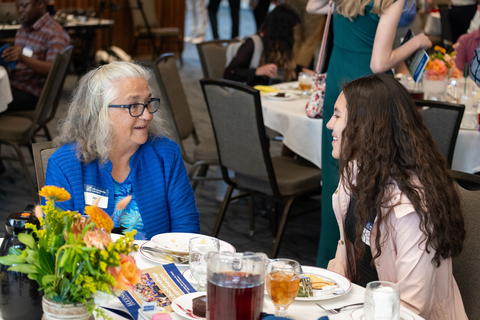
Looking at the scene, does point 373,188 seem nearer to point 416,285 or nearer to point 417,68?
point 416,285

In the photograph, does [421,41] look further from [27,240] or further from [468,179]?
[27,240]

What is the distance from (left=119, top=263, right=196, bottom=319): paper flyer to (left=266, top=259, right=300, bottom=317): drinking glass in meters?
0.22

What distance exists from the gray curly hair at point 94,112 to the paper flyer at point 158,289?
2.09ft

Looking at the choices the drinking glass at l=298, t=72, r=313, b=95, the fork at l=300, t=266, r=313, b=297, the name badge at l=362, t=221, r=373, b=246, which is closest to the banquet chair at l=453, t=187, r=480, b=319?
the name badge at l=362, t=221, r=373, b=246

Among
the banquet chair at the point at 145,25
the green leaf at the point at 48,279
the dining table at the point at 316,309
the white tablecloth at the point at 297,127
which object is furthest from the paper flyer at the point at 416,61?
the banquet chair at the point at 145,25

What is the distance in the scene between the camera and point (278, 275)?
114 centimetres

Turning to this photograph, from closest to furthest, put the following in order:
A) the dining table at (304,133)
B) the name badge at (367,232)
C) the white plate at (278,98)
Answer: the name badge at (367,232) → the dining table at (304,133) → the white plate at (278,98)

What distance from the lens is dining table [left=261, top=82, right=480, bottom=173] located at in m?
2.75

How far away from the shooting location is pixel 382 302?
3.57 feet

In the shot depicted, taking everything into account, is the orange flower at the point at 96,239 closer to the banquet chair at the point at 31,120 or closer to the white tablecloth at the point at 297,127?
the white tablecloth at the point at 297,127

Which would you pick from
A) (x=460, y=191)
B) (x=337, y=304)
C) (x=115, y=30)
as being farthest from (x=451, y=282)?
(x=115, y=30)

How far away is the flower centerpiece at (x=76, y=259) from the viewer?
95cm

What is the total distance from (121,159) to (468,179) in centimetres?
115

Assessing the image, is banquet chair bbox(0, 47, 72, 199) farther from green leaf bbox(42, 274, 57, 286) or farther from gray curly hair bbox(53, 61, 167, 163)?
green leaf bbox(42, 274, 57, 286)
